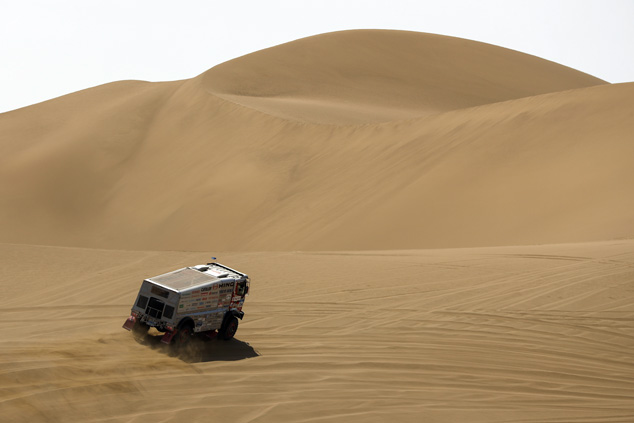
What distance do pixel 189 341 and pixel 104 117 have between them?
30951mm

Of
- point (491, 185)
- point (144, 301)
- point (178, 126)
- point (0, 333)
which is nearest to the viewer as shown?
point (144, 301)

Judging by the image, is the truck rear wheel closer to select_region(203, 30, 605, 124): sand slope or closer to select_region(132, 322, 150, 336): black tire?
select_region(132, 322, 150, 336): black tire

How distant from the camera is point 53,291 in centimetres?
1376

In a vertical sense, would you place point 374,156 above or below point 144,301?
above

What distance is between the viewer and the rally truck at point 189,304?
9750 millimetres

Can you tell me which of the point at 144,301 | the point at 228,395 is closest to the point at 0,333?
the point at 144,301

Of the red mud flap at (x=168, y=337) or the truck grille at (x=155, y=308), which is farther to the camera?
the truck grille at (x=155, y=308)

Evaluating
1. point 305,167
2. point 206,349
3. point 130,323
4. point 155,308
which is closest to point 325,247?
point 305,167

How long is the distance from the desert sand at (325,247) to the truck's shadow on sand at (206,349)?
0.04 meters

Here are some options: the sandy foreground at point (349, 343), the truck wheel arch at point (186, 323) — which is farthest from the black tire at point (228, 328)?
the truck wheel arch at point (186, 323)

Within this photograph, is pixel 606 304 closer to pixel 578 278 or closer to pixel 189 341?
pixel 578 278

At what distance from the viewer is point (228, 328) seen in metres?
10.6

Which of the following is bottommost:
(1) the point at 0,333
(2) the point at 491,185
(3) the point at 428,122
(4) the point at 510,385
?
(1) the point at 0,333

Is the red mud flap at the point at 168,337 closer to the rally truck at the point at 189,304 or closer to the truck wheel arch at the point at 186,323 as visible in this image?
the rally truck at the point at 189,304
